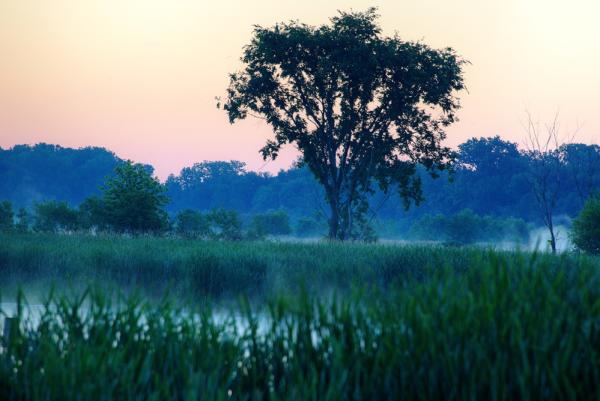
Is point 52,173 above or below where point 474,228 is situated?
above

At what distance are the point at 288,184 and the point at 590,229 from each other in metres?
70.9

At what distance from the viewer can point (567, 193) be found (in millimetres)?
70125

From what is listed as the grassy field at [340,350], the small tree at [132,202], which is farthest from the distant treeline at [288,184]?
the grassy field at [340,350]

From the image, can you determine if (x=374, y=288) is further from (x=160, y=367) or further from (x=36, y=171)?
(x=36, y=171)

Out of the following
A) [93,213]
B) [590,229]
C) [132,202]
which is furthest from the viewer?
[93,213]

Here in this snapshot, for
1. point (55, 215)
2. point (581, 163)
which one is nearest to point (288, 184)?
point (581, 163)

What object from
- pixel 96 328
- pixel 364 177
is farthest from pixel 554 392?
pixel 364 177

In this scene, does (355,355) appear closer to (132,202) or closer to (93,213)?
(132,202)

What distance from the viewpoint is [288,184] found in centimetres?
9556

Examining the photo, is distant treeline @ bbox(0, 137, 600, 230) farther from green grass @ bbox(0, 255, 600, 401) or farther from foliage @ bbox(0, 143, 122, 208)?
green grass @ bbox(0, 255, 600, 401)

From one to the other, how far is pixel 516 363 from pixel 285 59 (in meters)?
29.8

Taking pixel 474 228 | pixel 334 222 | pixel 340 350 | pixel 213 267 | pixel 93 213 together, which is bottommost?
pixel 340 350

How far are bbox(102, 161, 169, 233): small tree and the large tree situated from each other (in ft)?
18.2

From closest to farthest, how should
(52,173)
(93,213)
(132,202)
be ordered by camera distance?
(132,202) < (93,213) < (52,173)
